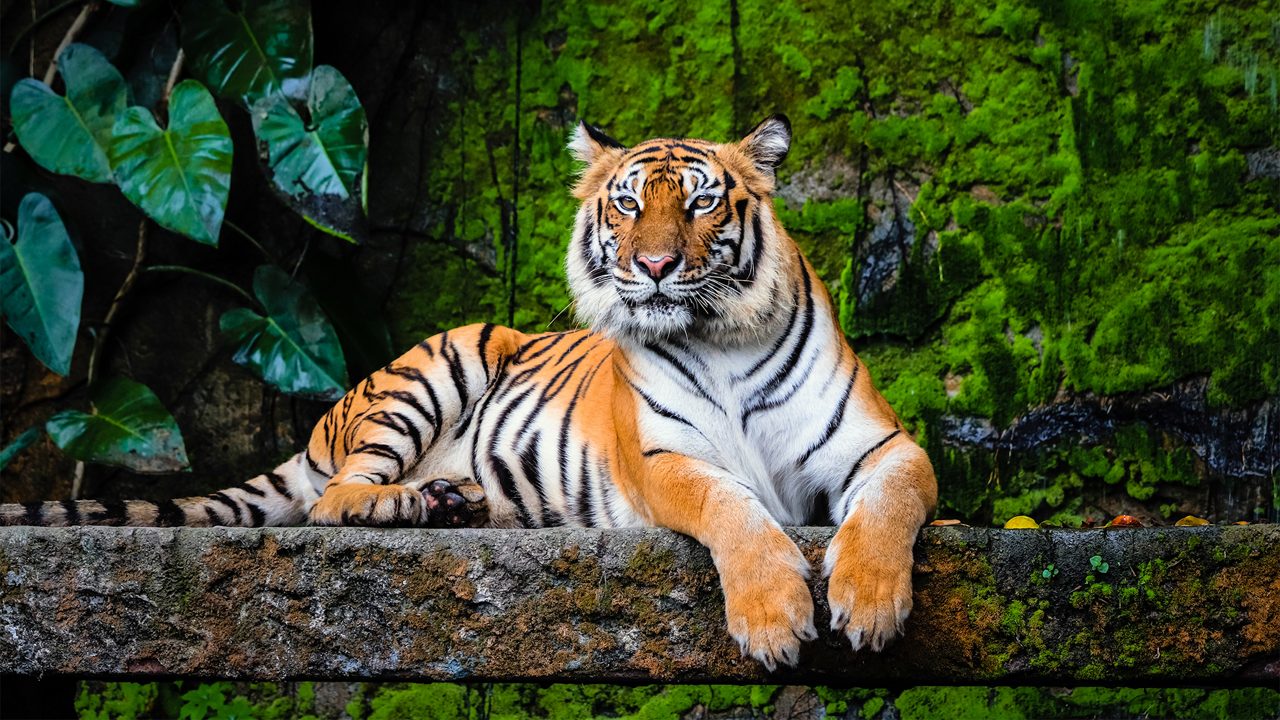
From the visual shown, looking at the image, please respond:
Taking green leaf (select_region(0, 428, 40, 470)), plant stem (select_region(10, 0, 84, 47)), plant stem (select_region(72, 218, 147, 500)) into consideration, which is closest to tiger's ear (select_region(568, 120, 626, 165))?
plant stem (select_region(72, 218, 147, 500))

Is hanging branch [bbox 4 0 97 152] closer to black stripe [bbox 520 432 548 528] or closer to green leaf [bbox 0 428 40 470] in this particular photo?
green leaf [bbox 0 428 40 470]

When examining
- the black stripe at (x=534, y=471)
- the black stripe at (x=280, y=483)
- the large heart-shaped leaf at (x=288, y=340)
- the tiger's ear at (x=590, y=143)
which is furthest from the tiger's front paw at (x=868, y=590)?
the large heart-shaped leaf at (x=288, y=340)

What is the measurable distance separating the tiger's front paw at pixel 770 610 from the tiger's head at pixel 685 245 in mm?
747

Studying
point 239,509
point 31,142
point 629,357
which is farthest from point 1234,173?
point 31,142

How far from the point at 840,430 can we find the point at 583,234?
869 millimetres

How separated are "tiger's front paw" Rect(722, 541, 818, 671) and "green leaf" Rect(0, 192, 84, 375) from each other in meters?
2.73

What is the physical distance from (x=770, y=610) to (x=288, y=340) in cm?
270

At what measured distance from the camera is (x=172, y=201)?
3.96 m

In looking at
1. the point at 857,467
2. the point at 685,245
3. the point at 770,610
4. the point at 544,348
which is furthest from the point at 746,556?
the point at 544,348

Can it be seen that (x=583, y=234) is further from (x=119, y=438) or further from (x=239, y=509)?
(x=119, y=438)

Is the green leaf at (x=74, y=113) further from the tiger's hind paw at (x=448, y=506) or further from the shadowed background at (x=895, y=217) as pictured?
the tiger's hind paw at (x=448, y=506)

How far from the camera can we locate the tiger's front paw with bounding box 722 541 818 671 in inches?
84.2

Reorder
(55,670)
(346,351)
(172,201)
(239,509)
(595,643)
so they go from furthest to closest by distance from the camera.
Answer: (346,351), (172,201), (239,509), (55,670), (595,643)

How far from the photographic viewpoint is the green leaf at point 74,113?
412 cm
